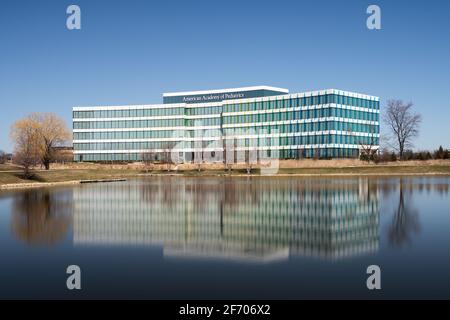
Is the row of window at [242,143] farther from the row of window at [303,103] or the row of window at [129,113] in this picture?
the row of window at [129,113]

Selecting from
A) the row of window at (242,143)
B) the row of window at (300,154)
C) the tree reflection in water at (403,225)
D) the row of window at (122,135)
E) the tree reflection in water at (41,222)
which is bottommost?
the tree reflection in water at (41,222)

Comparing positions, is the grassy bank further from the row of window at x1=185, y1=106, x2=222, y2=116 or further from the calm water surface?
the calm water surface

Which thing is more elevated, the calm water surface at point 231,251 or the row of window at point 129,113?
the row of window at point 129,113

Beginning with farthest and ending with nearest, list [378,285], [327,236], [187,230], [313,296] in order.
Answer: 1. [187,230]
2. [327,236]
3. [378,285]
4. [313,296]

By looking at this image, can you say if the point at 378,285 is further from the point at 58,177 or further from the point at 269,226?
the point at 58,177

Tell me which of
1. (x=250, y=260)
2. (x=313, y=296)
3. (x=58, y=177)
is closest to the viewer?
(x=313, y=296)

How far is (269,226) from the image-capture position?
2323 centimetres

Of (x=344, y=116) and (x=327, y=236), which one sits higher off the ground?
(x=344, y=116)

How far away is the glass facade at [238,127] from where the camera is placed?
12525 centimetres

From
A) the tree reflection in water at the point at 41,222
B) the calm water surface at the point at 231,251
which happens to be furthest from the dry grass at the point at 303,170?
the calm water surface at the point at 231,251

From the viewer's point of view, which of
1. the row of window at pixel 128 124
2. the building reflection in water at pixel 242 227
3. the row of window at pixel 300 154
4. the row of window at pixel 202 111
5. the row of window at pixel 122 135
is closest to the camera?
the building reflection in water at pixel 242 227

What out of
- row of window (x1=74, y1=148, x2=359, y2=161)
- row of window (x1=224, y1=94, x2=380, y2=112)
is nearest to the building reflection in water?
row of window (x1=74, y1=148, x2=359, y2=161)

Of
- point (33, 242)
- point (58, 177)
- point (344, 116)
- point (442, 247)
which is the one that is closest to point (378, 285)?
point (442, 247)

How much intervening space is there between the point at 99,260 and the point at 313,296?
7985 millimetres
